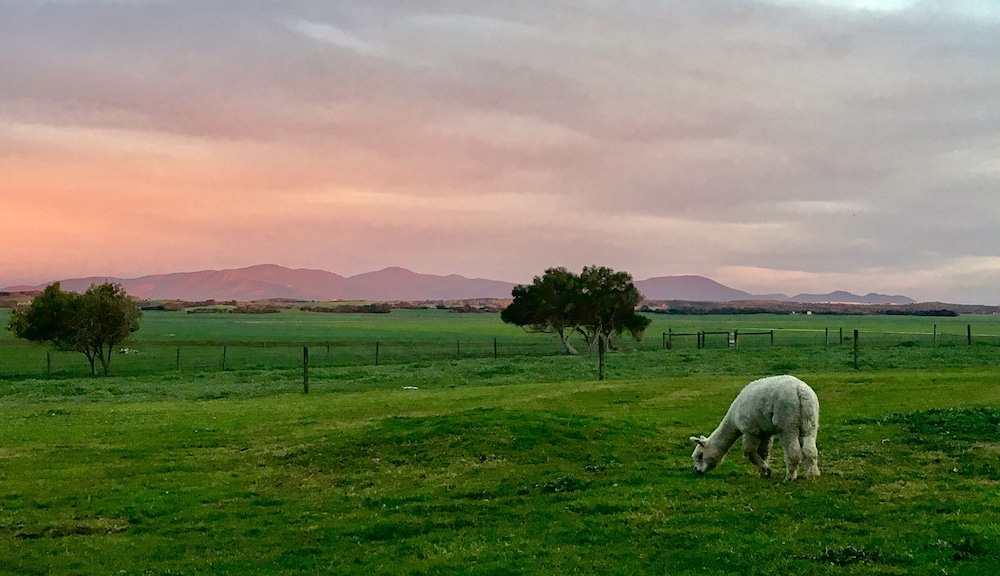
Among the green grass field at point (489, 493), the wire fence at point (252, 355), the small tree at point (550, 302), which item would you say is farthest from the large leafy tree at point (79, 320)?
the small tree at point (550, 302)

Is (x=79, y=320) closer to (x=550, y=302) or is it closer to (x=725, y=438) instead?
(x=550, y=302)

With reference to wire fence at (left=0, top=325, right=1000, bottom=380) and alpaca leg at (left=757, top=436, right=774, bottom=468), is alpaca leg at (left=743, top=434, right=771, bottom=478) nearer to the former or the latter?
alpaca leg at (left=757, top=436, right=774, bottom=468)

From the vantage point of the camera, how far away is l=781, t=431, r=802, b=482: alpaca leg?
1318 cm

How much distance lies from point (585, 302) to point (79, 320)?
4214cm

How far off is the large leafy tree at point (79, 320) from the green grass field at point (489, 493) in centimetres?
2869

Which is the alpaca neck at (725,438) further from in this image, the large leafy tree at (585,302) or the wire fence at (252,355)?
the large leafy tree at (585,302)

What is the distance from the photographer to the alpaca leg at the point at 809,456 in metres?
13.2

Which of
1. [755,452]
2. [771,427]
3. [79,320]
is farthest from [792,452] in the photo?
[79,320]

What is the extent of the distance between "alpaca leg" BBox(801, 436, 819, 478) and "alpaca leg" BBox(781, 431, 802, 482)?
0.30 ft

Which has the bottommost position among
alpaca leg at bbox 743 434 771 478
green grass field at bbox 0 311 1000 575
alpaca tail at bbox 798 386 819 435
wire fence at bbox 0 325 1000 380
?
wire fence at bbox 0 325 1000 380

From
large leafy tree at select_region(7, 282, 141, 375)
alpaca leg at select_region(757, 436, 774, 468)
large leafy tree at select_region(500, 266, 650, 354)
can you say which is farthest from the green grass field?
large leafy tree at select_region(500, 266, 650, 354)

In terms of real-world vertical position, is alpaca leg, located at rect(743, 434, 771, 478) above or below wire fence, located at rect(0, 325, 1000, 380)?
above

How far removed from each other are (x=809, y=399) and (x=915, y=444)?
593 centimetres

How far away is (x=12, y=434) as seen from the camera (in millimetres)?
22781
